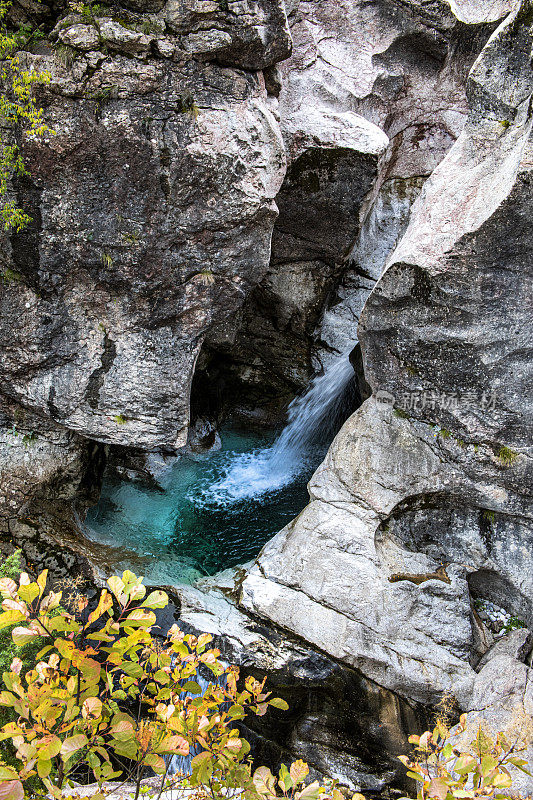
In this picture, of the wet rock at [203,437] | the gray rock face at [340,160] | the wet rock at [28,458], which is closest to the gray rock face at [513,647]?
the gray rock face at [340,160]

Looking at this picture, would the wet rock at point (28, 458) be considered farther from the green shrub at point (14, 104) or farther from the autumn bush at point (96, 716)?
the autumn bush at point (96, 716)

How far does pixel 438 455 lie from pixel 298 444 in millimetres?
5293

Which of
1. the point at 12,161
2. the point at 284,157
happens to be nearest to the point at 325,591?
the point at 284,157

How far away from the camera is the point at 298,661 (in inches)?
267

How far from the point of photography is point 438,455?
280 inches

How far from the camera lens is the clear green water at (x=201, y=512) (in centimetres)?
903

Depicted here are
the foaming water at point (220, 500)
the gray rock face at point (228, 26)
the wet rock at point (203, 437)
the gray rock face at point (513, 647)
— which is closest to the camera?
the gray rock face at point (228, 26)

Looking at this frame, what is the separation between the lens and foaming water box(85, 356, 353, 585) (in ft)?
29.9

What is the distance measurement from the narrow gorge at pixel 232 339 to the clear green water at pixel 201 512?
0.53 ft

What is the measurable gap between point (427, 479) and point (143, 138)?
18.9 ft

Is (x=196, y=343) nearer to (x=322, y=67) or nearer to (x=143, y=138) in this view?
(x=143, y=138)

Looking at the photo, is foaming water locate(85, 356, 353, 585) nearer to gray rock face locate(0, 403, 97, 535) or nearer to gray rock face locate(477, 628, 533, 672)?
gray rock face locate(0, 403, 97, 535)

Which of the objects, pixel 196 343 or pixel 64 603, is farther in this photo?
pixel 196 343

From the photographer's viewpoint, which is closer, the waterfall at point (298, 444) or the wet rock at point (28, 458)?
the wet rock at point (28, 458)
